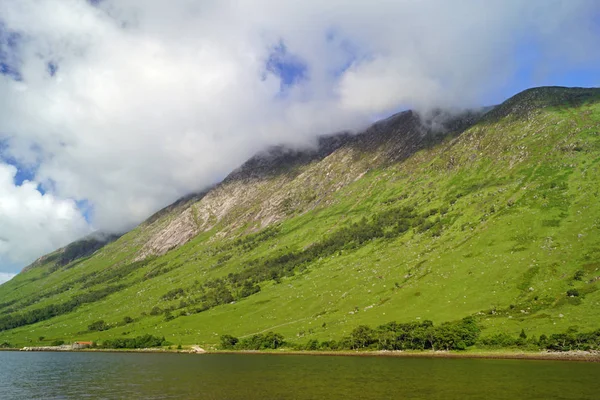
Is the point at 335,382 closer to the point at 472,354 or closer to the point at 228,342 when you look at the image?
the point at 472,354

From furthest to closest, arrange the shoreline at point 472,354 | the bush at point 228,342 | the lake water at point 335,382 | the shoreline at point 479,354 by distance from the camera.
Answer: the bush at point 228,342, the shoreline at point 472,354, the shoreline at point 479,354, the lake water at point 335,382

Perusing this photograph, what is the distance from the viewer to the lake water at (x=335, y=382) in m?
67.2

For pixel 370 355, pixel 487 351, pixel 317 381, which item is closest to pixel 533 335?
pixel 487 351

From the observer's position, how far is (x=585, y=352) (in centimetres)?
11112

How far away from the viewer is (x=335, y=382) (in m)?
79.9

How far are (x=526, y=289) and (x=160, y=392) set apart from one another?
485ft

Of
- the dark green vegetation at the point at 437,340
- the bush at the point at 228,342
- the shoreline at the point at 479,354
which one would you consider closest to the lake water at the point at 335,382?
the shoreline at the point at 479,354

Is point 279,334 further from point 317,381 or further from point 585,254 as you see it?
point 585,254

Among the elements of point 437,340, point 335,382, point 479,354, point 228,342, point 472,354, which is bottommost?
point 479,354

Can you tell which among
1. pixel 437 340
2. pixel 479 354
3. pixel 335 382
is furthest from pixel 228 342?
pixel 335 382

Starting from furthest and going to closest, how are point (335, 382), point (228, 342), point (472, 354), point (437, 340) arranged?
1. point (228, 342)
2. point (437, 340)
3. point (472, 354)
4. point (335, 382)

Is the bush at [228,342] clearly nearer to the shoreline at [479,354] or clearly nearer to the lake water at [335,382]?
the shoreline at [479,354]

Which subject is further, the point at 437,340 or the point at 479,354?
the point at 437,340

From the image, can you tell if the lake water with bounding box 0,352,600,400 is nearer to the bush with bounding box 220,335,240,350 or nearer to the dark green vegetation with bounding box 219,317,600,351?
the dark green vegetation with bounding box 219,317,600,351
